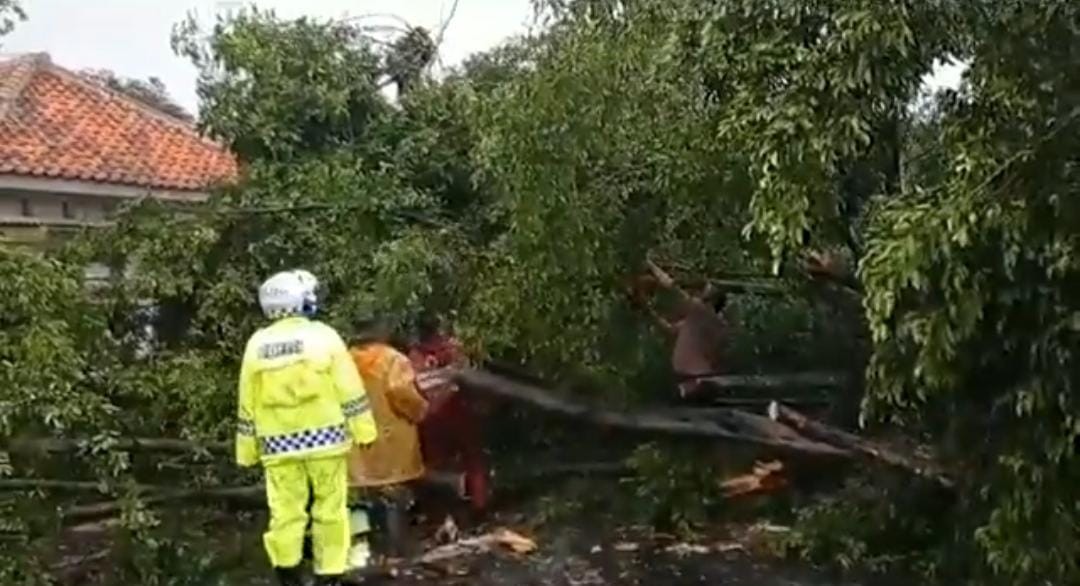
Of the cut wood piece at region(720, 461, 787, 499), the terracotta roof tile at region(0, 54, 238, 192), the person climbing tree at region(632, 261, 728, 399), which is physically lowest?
the cut wood piece at region(720, 461, 787, 499)

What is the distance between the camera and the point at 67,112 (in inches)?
670

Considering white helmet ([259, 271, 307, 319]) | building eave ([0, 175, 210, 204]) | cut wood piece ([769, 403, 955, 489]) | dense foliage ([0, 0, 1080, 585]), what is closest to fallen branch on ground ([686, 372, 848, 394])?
dense foliage ([0, 0, 1080, 585])

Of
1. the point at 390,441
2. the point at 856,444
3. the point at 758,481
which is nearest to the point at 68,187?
the point at 390,441

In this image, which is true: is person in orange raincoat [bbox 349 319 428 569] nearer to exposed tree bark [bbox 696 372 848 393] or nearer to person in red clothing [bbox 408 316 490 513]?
person in red clothing [bbox 408 316 490 513]

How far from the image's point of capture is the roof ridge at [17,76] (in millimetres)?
16109

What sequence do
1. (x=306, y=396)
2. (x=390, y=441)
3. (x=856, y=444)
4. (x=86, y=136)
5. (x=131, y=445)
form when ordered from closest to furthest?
(x=306, y=396) < (x=856, y=444) < (x=131, y=445) < (x=390, y=441) < (x=86, y=136)

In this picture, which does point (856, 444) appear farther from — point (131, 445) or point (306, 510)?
point (131, 445)

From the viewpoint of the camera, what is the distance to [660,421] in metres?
6.82

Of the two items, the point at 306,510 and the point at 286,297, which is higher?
the point at 286,297

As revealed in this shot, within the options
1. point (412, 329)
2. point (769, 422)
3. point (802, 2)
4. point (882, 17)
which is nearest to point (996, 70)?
point (882, 17)

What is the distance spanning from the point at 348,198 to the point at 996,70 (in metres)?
4.39

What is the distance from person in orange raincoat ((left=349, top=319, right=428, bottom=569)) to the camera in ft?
21.5

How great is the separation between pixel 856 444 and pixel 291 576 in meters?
2.52

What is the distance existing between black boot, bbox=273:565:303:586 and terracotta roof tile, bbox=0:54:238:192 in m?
8.42
